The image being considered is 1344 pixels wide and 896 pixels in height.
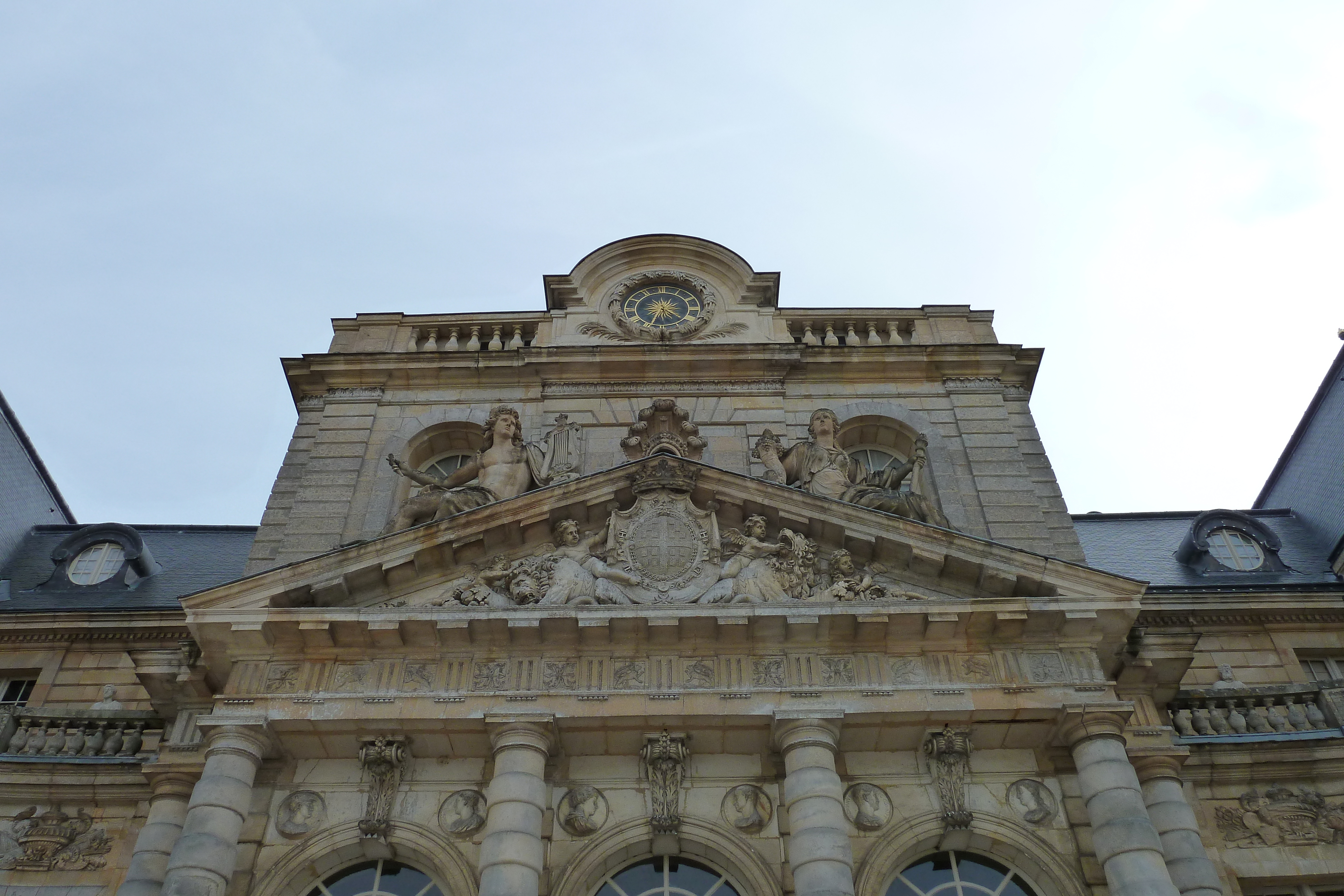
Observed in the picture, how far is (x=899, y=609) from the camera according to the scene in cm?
1366

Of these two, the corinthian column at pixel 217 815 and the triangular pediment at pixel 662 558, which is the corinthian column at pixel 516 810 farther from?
the corinthian column at pixel 217 815

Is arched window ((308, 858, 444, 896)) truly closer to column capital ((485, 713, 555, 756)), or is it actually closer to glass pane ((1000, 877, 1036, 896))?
column capital ((485, 713, 555, 756))

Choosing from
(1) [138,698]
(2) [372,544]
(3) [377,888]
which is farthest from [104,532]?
(3) [377,888]

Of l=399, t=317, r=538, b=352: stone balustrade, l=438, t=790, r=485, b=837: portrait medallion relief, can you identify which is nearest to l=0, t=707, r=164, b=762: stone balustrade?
l=438, t=790, r=485, b=837: portrait medallion relief

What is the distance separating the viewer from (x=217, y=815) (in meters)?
12.3

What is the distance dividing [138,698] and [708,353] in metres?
11.1

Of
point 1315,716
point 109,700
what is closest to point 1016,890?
point 1315,716

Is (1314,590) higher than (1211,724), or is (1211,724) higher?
(1314,590)

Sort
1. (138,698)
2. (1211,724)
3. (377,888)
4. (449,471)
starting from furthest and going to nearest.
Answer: (449,471), (138,698), (1211,724), (377,888)

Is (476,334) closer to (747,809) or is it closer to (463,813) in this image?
(463,813)

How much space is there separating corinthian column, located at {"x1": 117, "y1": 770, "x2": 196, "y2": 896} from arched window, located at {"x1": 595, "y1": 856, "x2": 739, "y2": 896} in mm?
5107

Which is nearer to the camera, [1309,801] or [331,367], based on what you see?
[1309,801]

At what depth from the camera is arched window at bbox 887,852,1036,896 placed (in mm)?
12727

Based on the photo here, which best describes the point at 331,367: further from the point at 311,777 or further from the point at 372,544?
the point at 311,777
